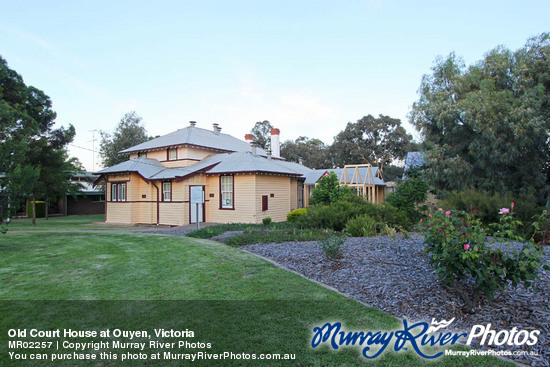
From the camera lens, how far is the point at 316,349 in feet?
10.7

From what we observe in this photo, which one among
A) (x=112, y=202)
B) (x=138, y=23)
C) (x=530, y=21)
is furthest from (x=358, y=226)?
(x=112, y=202)

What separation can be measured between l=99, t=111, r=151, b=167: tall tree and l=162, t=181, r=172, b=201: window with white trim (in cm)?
1566

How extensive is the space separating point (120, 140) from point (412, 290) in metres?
32.8

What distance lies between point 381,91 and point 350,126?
2847 centimetres

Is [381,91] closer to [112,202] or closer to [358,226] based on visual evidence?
[358,226]

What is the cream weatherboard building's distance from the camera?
16969mm

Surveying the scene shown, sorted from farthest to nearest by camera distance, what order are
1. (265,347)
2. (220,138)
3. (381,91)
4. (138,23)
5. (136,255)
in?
(220,138) → (381,91) → (138,23) → (136,255) → (265,347)

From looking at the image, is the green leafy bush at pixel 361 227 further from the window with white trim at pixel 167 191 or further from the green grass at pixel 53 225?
the green grass at pixel 53 225

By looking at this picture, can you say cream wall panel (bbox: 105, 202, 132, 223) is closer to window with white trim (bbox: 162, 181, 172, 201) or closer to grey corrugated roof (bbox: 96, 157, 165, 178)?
grey corrugated roof (bbox: 96, 157, 165, 178)

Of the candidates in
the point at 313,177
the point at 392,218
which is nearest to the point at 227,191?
the point at 313,177

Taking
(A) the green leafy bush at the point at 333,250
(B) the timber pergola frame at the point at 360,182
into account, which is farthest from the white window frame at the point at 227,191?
(A) the green leafy bush at the point at 333,250

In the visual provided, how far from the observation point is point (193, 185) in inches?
680

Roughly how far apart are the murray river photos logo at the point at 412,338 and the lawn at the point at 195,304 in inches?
4.6

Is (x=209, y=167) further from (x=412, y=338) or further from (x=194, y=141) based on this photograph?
(x=412, y=338)
